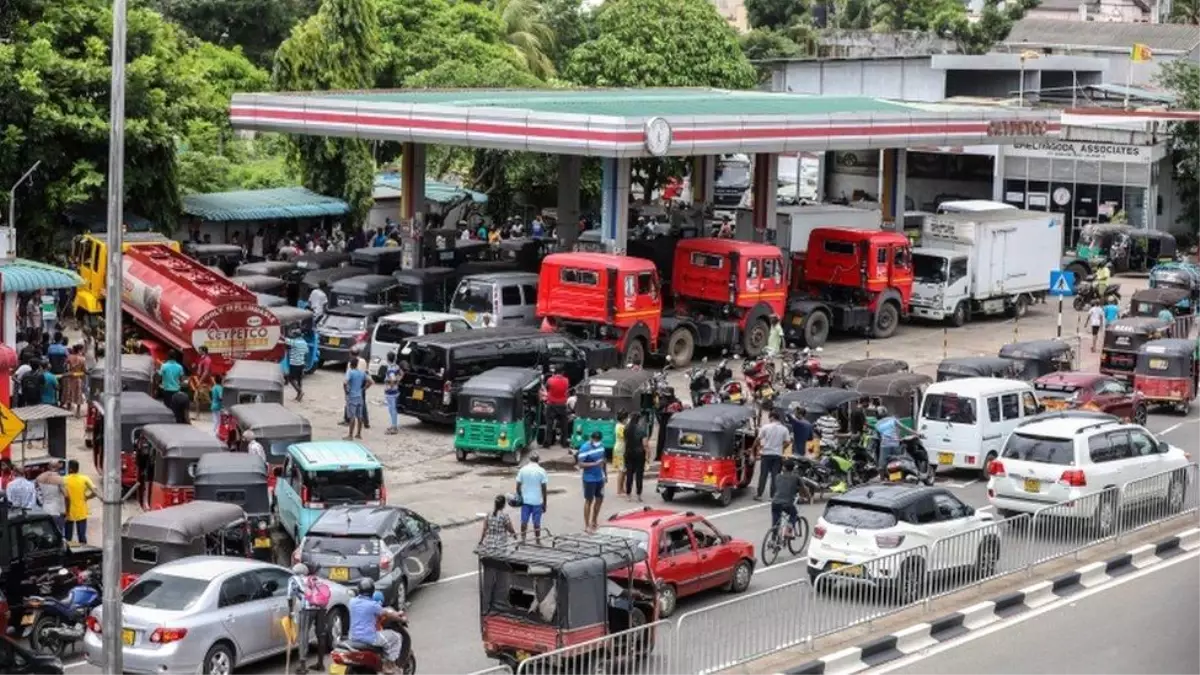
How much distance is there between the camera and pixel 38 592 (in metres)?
22.8

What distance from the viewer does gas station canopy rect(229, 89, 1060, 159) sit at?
43750mm

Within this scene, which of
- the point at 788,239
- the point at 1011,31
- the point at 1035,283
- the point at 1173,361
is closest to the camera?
the point at 1173,361

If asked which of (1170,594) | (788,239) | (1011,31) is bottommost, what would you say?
(1170,594)

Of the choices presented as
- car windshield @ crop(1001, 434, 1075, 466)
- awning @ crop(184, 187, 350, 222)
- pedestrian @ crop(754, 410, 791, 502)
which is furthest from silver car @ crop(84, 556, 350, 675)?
awning @ crop(184, 187, 350, 222)

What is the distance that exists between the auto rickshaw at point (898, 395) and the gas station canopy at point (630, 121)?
11168mm

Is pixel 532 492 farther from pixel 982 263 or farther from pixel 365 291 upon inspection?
pixel 982 263

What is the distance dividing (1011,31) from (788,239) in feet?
186

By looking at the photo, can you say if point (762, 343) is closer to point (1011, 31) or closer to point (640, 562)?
A: point (640, 562)

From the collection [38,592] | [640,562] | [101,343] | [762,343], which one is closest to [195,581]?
[38,592]

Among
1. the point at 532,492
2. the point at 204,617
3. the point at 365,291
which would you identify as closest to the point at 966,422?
the point at 532,492

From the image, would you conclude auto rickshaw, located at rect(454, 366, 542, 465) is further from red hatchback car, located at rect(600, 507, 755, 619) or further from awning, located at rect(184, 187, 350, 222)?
awning, located at rect(184, 187, 350, 222)

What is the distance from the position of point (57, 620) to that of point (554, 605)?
5877 millimetres

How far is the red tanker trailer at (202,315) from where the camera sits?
37625 millimetres

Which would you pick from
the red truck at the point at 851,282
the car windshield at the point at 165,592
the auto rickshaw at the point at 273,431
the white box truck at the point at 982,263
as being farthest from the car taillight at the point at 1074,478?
the white box truck at the point at 982,263
